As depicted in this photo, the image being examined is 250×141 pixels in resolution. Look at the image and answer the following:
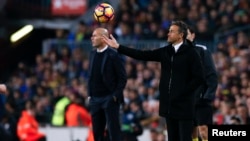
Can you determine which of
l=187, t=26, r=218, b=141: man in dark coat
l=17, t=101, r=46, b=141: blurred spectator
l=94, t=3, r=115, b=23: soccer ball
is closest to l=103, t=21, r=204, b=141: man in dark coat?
l=187, t=26, r=218, b=141: man in dark coat

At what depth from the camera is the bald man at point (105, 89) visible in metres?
13.0

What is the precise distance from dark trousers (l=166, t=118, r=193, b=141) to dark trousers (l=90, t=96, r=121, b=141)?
1660 millimetres

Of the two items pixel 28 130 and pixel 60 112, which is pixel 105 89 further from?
pixel 60 112

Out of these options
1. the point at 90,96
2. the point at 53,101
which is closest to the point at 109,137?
the point at 90,96

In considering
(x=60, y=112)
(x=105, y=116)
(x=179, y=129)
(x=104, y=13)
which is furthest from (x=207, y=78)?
(x=60, y=112)

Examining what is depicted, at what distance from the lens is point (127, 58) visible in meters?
22.3

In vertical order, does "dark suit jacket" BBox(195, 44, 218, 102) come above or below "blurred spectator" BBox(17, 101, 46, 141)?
above

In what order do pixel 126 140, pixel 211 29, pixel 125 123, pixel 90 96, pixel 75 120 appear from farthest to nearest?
pixel 211 29, pixel 75 120, pixel 125 123, pixel 126 140, pixel 90 96

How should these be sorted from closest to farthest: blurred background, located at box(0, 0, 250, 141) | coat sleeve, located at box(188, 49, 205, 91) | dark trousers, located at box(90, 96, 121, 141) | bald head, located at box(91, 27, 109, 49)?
1. coat sleeve, located at box(188, 49, 205, 91)
2. bald head, located at box(91, 27, 109, 49)
3. dark trousers, located at box(90, 96, 121, 141)
4. blurred background, located at box(0, 0, 250, 141)

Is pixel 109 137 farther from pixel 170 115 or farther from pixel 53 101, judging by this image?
pixel 53 101

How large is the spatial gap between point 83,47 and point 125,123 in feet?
23.4

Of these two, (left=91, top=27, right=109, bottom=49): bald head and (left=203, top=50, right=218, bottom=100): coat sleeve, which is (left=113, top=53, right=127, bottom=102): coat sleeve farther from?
(left=203, top=50, right=218, bottom=100): coat sleeve

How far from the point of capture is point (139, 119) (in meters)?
18.6

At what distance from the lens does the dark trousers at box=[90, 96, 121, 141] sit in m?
12.9
